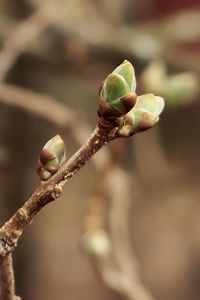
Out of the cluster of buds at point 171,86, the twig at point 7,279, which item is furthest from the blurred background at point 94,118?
the twig at point 7,279

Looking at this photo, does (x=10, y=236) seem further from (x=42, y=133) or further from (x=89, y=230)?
(x=42, y=133)

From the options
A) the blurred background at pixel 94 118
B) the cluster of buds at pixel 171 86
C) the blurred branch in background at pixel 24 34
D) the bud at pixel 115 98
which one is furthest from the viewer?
the blurred branch in background at pixel 24 34

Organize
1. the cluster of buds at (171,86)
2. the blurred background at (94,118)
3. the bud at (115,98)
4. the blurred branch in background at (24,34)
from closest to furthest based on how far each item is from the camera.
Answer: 1. the bud at (115,98)
2. the cluster of buds at (171,86)
3. the blurred background at (94,118)
4. the blurred branch in background at (24,34)

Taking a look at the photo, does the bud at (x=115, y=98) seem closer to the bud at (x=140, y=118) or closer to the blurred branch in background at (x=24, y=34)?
the bud at (x=140, y=118)

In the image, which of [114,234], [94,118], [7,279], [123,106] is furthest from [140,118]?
[94,118]

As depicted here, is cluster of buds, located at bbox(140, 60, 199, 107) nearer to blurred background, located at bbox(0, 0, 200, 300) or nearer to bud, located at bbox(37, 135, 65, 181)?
blurred background, located at bbox(0, 0, 200, 300)

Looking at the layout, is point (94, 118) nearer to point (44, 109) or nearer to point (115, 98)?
point (44, 109)

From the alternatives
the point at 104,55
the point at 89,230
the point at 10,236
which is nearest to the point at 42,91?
the point at 104,55

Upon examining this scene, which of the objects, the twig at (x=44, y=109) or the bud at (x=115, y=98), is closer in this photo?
the bud at (x=115, y=98)
